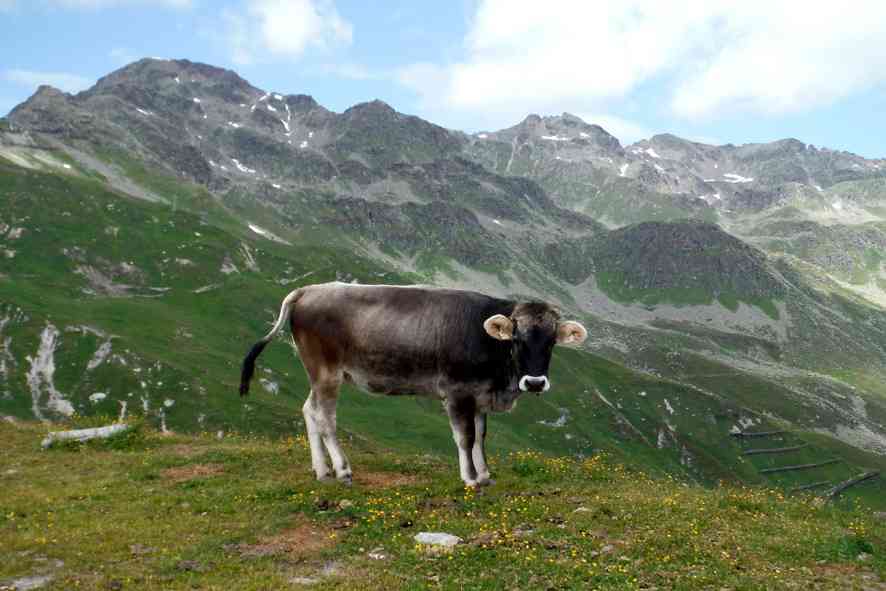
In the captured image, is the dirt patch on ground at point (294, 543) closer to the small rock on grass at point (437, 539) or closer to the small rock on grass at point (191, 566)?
the small rock on grass at point (191, 566)

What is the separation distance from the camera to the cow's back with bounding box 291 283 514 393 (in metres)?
15.9

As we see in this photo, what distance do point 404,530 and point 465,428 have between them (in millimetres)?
3527

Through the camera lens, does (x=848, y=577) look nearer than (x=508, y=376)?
Yes

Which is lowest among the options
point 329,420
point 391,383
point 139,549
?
point 139,549

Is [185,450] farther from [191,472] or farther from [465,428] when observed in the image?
[465,428]

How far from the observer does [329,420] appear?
17.0 meters

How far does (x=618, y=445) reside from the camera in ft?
540

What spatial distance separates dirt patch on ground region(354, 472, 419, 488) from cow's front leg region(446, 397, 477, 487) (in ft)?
5.93

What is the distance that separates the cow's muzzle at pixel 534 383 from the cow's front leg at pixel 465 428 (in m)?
2.01

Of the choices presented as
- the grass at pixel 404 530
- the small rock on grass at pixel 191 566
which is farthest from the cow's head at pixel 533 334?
the small rock on grass at pixel 191 566

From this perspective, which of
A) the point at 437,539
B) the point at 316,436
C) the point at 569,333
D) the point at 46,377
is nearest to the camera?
the point at 437,539

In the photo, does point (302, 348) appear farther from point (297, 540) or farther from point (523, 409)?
point (523, 409)

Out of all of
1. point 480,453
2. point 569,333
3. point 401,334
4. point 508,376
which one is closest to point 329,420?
point 401,334

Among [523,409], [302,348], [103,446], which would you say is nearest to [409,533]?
[302,348]
